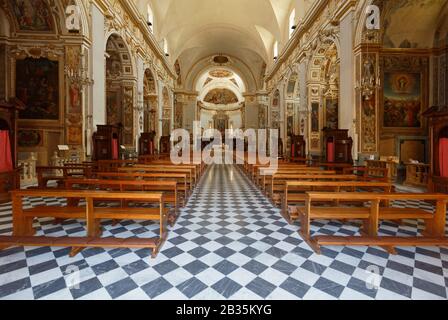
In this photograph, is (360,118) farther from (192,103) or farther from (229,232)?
(192,103)

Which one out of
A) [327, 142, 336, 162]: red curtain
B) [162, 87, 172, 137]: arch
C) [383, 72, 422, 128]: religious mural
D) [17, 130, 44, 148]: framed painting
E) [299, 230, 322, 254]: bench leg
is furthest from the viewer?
[162, 87, 172, 137]: arch

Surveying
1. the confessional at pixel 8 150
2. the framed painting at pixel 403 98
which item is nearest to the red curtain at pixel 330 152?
the framed painting at pixel 403 98

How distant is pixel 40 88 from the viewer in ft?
29.5

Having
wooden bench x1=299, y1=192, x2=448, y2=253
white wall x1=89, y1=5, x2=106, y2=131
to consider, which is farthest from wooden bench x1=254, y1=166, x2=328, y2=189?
white wall x1=89, y1=5, x2=106, y2=131

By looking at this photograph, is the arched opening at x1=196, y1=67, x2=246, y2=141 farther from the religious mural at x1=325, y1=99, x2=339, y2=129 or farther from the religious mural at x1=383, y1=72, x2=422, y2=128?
the religious mural at x1=383, y1=72, x2=422, y2=128

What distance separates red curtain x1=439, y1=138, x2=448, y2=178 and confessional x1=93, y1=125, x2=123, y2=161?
10.6 meters

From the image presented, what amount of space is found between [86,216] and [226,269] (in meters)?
2.19

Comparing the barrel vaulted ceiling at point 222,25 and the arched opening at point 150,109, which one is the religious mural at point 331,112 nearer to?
the barrel vaulted ceiling at point 222,25

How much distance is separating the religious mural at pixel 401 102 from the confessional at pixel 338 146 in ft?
8.80

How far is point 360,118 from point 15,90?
A: 40.8ft

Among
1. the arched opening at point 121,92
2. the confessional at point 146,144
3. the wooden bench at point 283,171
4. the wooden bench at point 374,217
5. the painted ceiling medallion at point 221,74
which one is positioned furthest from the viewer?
the painted ceiling medallion at point 221,74

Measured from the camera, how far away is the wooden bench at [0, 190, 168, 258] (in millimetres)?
3041

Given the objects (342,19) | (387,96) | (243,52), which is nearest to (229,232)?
(342,19)

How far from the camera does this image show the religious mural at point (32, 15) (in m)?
8.27
